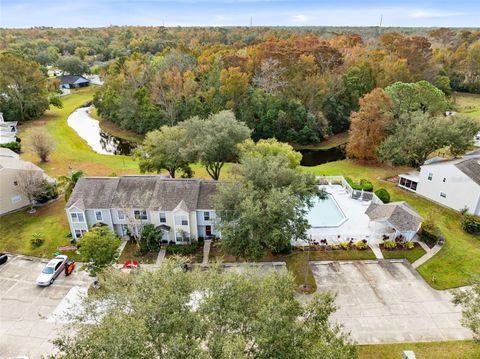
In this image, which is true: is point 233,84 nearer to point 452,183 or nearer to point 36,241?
point 452,183

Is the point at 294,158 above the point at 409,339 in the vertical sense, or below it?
above

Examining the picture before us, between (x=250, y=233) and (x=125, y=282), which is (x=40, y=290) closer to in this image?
(x=125, y=282)

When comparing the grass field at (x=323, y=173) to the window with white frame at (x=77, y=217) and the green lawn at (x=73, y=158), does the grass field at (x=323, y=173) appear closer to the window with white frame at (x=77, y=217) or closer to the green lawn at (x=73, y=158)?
the green lawn at (x=73, y=158)

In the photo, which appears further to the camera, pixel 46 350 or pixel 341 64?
pixel 341 64

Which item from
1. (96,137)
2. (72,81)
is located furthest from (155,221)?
(72,81)

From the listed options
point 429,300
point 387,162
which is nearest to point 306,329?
point 429,300

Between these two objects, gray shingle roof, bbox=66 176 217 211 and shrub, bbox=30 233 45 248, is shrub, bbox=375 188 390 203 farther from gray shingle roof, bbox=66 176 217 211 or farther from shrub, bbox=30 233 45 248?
shrub, bbox=30 233 45 248

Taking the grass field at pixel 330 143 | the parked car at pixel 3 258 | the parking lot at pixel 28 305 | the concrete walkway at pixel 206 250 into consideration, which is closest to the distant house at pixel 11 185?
the parked car at pixel 3 258
